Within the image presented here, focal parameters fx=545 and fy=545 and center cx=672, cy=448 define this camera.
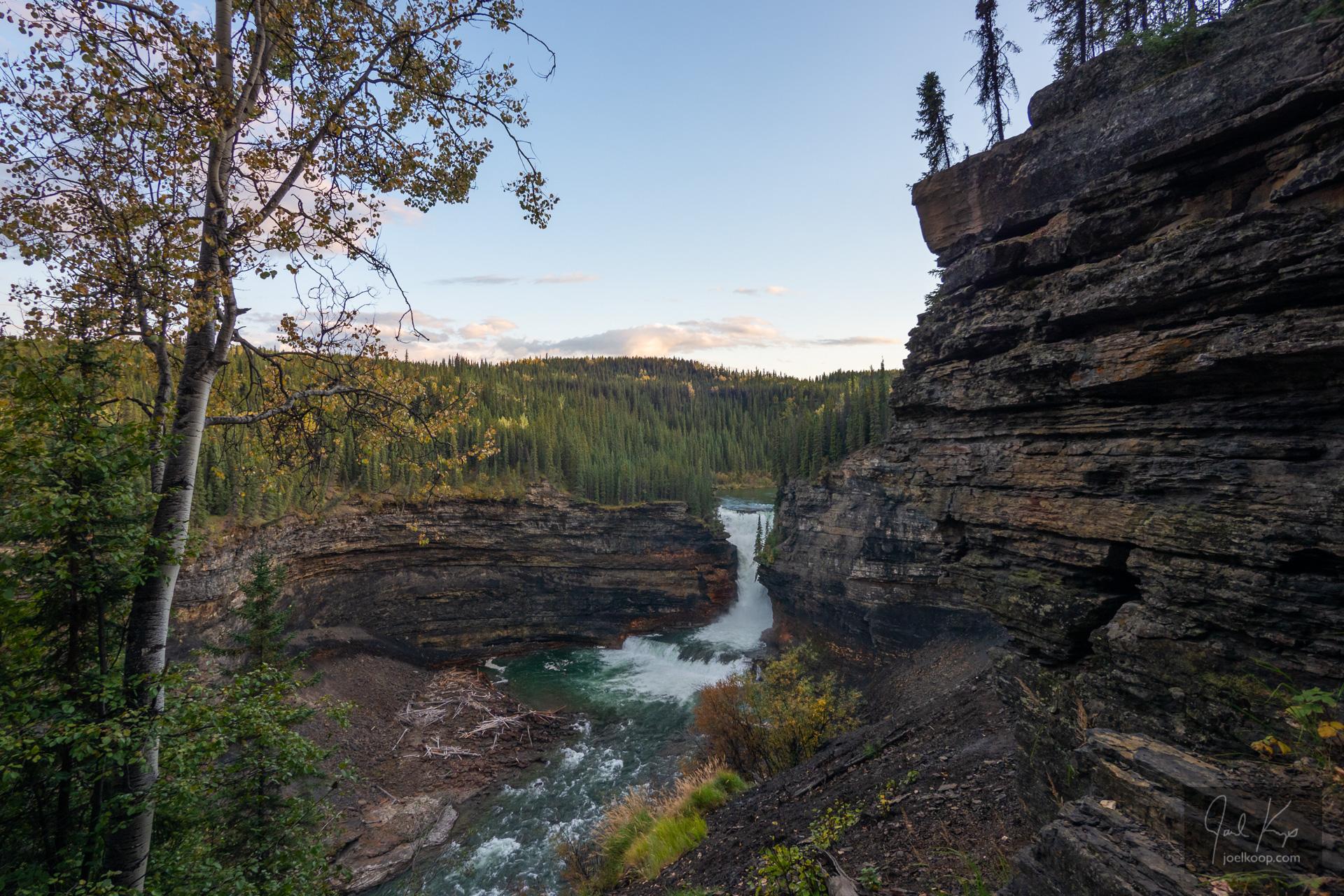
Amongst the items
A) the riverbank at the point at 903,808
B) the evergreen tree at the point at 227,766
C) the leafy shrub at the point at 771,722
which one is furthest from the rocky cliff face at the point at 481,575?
the evergreen tree at the point at 227,766

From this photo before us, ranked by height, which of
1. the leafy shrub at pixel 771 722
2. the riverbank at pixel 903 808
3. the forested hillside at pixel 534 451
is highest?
the forested hillside at pixel 534 451

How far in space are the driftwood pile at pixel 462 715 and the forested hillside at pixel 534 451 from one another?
51.2ft

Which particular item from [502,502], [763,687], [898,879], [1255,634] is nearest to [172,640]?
[502,502]

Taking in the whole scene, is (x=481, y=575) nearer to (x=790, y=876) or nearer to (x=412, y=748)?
(x=412, y=748)

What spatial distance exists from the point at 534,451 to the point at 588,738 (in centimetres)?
2962

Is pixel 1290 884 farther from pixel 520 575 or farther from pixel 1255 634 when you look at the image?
pixel 520 575

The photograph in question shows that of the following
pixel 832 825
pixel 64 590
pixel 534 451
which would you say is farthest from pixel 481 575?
pixel 64 590

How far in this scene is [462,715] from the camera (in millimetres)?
35062

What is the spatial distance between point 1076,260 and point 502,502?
4623 cm

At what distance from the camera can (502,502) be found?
49.7 meters

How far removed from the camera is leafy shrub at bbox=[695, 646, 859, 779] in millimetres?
21703

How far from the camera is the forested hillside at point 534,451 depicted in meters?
8.45

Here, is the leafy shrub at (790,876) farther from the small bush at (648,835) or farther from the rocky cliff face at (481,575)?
the rocky cliff face at (481,575)

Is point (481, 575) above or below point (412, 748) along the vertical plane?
above
